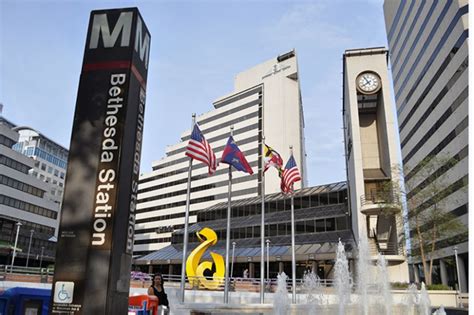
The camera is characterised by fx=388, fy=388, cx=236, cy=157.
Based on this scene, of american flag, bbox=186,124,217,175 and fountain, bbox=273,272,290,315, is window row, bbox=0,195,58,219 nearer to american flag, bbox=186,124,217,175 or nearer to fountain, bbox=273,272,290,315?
fountain, bbox=273,272,290,315

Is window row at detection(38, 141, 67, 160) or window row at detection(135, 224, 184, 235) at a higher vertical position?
window row at detection(38, 141, 67, 160)

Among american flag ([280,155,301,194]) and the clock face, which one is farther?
the clock face

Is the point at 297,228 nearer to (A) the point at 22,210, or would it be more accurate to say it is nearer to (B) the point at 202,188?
(B) the point at 202,188

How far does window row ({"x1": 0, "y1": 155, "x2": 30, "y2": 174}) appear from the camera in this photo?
58053 millimetres

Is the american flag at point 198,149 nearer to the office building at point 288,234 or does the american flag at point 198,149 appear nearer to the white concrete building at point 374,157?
the white concrete building at point 374,157

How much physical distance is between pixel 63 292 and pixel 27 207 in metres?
63.0

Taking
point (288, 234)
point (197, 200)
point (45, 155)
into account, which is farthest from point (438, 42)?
point (45, 155)

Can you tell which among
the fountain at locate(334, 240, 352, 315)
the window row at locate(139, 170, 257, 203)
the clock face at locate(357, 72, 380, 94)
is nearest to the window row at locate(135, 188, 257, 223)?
the window row at locate(139, 170, 257, 203)

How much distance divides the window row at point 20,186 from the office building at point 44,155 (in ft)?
102

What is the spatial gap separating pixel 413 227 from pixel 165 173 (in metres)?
70.9

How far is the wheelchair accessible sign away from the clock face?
32.1m

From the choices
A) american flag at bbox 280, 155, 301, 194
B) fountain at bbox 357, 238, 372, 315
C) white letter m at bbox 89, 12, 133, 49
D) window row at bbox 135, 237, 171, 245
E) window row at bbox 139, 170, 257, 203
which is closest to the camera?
white letter m at bbox 89, 12, 133, 49

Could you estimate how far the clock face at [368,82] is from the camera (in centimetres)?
3440

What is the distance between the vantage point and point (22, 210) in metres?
60.4
